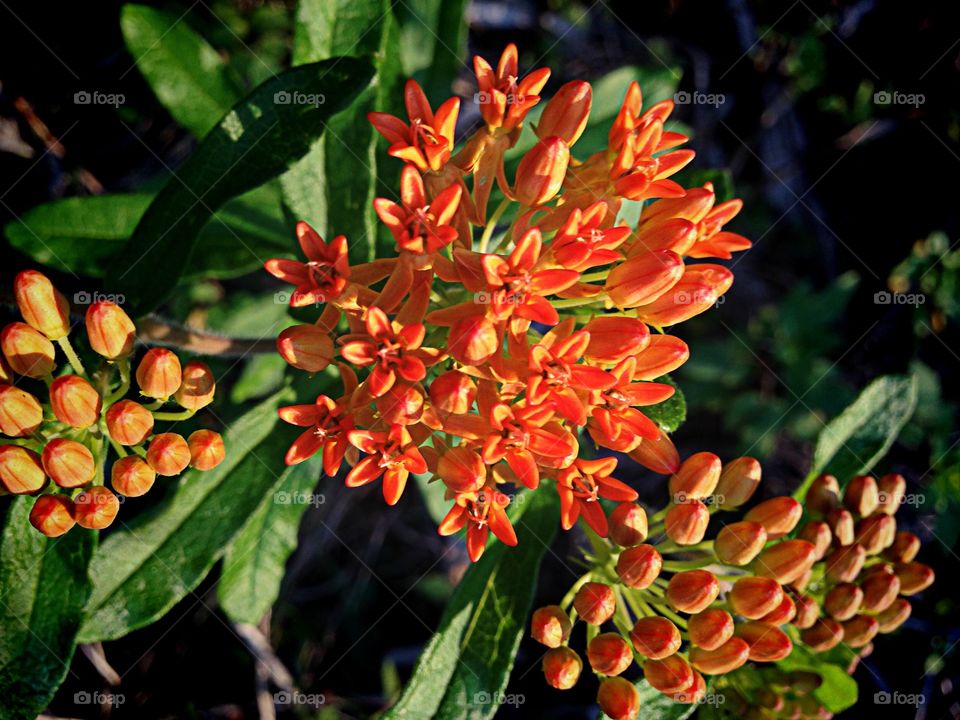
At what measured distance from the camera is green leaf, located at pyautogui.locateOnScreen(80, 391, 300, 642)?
7.77 ft

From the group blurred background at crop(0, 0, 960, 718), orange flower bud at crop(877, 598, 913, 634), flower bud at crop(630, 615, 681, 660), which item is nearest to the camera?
flower bud at crop(630, 615, 681, 660)

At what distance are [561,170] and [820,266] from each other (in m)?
3.29

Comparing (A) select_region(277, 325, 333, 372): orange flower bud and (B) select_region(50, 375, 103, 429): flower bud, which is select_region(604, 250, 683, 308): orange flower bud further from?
(B) select_region(50, 375, 103, 429): flower bud

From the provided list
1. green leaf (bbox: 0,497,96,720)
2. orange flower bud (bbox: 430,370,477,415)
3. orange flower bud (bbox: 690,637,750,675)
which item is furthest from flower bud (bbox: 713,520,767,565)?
green leaf (bbox: 0,497,96,720)

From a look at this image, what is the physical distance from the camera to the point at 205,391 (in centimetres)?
199

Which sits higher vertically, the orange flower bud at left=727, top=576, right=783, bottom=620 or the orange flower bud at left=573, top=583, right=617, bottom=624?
the orange flower bud at left=727, top=576, right=783, bottom=620

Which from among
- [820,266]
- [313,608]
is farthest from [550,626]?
[820,266]

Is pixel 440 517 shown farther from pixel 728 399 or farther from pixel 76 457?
pixel 728 399

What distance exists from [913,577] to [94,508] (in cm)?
248

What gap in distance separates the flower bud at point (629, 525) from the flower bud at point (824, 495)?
2.60 feet

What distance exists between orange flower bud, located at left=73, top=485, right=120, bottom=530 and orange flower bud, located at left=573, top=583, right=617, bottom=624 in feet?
4.20

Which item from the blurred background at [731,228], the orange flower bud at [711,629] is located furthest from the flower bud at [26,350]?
the orange flower bud at [711,629]

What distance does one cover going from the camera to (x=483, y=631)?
2402mm

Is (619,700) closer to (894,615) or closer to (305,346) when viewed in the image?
(894,615)
